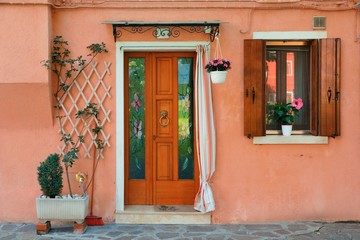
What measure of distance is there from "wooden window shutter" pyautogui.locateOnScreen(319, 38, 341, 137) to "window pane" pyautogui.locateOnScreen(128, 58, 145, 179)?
264 centimetres

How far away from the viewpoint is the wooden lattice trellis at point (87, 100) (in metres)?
6.45

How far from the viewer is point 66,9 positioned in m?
6.45

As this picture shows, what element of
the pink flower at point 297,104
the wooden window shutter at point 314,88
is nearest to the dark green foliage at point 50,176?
the pink flower at point 297,104

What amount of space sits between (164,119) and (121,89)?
2.68 ft

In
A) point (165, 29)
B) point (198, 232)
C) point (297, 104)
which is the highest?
point (165, 29)

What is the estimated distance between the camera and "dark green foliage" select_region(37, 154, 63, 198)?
19.5 ft

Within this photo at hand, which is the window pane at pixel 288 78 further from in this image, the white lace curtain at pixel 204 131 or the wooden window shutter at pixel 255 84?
the white lace curtain at pixel 204 131

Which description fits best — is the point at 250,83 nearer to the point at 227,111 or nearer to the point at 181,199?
the point at 227,111

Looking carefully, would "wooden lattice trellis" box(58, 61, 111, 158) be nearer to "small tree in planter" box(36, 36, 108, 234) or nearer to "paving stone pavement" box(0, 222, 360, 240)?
"small tree in planter" box(36, 36, 108, 234)

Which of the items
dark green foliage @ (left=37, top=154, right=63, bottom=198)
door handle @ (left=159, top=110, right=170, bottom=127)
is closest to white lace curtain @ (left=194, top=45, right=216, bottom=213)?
door handle @ (left=159, top=110, right=170, bottom=127)

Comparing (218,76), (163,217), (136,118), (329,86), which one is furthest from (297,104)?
(163,217)

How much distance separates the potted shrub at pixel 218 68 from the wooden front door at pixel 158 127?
83cm

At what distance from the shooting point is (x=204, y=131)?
643cm

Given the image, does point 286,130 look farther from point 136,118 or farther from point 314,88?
point 136,118
